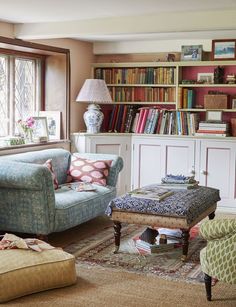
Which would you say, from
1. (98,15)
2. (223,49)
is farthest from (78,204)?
(223,49)

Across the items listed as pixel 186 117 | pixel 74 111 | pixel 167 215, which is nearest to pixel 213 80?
pixel 186 117

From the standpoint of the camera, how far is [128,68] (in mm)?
7227

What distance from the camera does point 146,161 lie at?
6.97 m

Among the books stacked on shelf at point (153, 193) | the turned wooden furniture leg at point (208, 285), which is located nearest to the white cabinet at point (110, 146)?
the books stacked on shelf at point (153, 193)

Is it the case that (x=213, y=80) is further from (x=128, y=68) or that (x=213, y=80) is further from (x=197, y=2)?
(x=197, y=2)

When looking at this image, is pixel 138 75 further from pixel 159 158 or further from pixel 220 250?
pixel 220 250

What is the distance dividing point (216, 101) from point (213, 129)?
0.36 m

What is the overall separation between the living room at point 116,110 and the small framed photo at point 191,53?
0.04 ft

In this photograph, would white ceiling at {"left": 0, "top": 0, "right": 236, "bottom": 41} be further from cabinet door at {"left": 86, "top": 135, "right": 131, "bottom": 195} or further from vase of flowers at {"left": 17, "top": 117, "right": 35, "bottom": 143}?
cabinet door at {"left": 86, "top": 135, "right": 131, "bottom": 195}

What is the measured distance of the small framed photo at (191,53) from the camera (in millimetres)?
6777

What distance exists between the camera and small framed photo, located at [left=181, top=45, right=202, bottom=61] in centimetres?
678

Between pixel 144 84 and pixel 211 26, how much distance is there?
212cm

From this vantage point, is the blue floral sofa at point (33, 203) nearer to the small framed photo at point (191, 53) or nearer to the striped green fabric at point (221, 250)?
the striped green fabric at point (221, 250)

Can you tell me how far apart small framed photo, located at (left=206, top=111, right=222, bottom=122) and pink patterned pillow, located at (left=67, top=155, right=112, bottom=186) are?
158 centimetres
